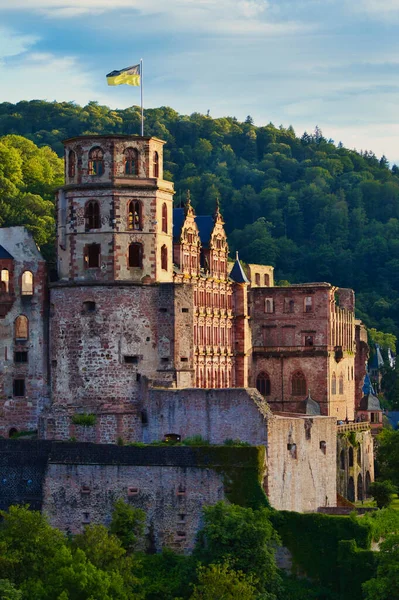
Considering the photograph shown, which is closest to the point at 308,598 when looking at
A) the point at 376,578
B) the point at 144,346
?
the point at 376,578

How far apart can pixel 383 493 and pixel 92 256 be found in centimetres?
2521

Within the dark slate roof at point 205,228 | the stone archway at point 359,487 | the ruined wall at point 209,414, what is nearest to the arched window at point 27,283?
the ruined wall at point 209,414

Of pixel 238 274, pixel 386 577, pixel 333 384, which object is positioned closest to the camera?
pixel 386 577

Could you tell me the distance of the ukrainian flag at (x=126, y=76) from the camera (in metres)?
109

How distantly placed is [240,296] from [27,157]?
87.5 feet

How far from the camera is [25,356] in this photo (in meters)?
106

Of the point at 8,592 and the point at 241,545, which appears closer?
the point at 8,592

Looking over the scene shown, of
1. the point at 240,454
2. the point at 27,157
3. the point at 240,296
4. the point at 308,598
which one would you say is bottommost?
the point at 308,598

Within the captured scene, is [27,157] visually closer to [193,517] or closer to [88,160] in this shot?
[88,160]

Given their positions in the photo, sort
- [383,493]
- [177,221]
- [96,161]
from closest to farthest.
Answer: [96,161]
[383,493]
[177,221]

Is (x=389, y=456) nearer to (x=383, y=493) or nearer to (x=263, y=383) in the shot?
(x=383, y=493)

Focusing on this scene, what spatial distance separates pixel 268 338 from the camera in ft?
432

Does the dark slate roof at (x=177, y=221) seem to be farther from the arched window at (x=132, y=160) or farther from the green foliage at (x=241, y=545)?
→ the green foliage at (x=241, y=545)

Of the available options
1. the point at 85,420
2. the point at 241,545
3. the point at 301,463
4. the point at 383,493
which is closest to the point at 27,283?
the point at 85,420
